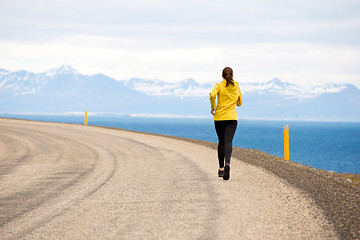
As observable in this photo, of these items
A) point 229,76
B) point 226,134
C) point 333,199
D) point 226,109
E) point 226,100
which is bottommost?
point 333,199

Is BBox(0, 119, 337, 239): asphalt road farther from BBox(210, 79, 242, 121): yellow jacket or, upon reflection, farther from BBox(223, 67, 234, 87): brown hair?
BBox(223, 67, 234, 87): brown hair

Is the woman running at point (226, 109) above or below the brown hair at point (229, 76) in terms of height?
below

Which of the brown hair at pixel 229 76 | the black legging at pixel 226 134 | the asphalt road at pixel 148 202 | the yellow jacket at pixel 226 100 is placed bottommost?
the asphalt road at pixel 148 202

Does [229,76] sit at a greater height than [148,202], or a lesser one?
greater

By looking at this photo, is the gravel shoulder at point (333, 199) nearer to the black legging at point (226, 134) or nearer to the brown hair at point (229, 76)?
the black legging at point (226, 134)

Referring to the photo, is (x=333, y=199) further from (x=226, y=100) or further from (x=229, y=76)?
(x=229, y=76)

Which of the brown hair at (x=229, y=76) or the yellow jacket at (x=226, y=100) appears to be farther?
the yellow jacket at (x=226, y=100)

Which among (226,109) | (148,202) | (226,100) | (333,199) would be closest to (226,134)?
(226,109)

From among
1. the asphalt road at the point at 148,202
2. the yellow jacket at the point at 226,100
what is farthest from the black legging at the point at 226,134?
the asphalt road at the point at 148,202

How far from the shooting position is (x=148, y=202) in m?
6.90

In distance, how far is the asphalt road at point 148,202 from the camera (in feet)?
17.3

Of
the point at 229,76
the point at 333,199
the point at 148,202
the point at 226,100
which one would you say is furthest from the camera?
the point at 226,100

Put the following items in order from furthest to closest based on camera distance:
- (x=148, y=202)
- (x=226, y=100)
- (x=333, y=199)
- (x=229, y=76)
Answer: (x=226, y=100) → (x=229, y=76) → (x=333, y=199) → (x=148, y=202)

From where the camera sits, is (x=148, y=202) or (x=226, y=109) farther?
(x=226, y=109)
